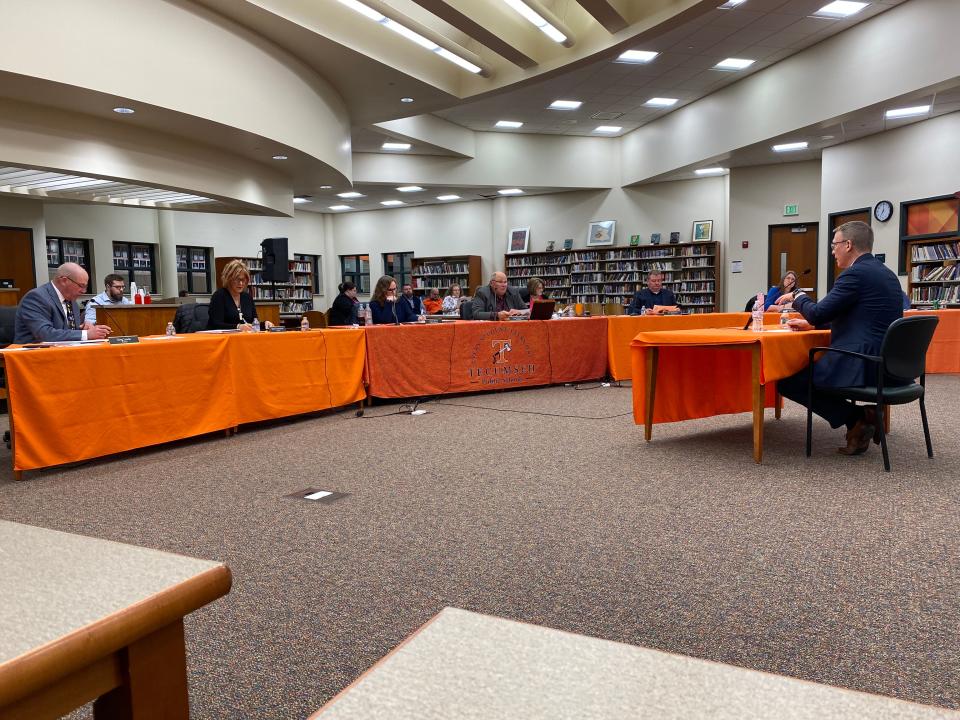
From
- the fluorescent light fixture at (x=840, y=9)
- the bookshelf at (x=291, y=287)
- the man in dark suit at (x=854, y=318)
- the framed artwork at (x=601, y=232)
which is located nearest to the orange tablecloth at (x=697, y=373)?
the man in dark suit at (x=854, y=318)

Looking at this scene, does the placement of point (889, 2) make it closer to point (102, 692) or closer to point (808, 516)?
point (808, 516)

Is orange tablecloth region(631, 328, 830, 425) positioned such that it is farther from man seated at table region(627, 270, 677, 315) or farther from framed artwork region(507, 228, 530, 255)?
framed artwork region(507, 228, 530, 255)

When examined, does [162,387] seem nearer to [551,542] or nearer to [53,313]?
[53,313]

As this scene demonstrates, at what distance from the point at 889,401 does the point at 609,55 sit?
6585 millimetres

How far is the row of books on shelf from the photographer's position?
915cm

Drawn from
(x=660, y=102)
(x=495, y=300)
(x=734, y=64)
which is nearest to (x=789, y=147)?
(x=734, y=64)

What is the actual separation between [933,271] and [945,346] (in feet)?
6.21

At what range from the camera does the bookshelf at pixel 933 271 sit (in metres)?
9.15

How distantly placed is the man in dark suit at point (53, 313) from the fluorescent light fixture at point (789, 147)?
10.5 metres

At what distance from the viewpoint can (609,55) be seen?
28.3 ft

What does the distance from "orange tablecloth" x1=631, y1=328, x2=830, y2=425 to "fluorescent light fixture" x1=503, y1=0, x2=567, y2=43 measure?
198 inches

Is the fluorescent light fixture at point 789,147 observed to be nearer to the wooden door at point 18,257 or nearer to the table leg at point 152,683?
the table leg at point 152,683

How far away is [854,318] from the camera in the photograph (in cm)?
396

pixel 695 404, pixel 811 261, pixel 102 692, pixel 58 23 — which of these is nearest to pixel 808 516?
pixel 695 404
